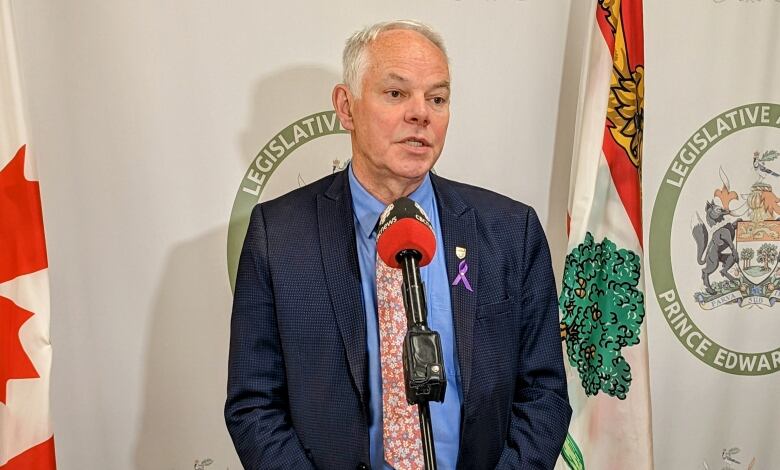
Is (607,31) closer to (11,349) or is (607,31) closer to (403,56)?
(403,56)

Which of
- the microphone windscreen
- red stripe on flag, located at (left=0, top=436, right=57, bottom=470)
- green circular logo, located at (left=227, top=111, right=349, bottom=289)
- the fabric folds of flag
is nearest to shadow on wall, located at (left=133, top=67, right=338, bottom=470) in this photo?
green circular logo, located at (left=227, top=111, right=349, bottom=289)

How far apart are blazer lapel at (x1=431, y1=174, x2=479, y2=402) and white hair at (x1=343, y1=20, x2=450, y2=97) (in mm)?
319

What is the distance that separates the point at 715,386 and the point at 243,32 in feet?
6.62

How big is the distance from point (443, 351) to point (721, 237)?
1462mm

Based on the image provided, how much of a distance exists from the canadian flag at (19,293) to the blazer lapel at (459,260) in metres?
1.04

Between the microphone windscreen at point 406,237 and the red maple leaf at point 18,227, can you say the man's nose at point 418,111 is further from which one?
the red maple leaf at point 18,227

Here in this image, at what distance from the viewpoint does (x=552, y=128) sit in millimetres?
2770

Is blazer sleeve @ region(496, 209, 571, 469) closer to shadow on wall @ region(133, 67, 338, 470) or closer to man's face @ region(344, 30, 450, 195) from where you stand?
man's face @ region(344, 30, 450, 195)

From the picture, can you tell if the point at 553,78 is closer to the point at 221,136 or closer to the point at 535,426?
the point at 221,136

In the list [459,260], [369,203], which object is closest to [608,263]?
[459,260]

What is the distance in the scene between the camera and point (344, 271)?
6.21 ft

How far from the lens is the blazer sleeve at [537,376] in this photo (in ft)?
6.31

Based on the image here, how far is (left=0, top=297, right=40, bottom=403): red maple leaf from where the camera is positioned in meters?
2.15

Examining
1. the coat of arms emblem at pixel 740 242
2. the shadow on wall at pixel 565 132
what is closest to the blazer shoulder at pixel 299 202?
the shadow on wall at pixel 565 132
